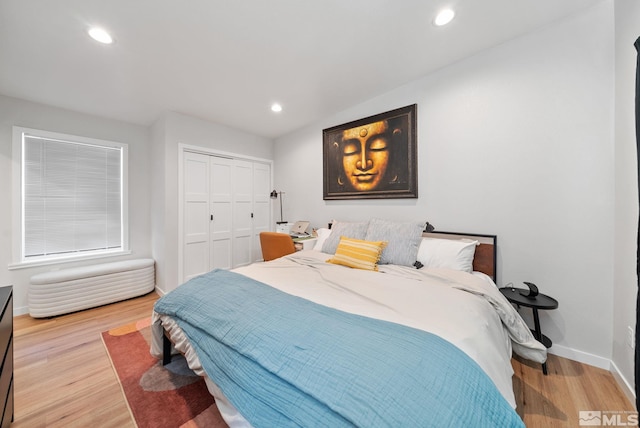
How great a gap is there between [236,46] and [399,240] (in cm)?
220

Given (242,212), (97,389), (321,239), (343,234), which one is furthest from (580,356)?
(242,212)

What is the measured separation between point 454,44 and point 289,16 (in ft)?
4.58

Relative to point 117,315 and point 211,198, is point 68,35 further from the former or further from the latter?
point 117,315

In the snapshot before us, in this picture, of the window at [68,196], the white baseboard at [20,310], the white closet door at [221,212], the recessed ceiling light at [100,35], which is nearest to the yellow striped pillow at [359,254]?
the white closet door at [221,212]

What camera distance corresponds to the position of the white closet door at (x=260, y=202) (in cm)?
408

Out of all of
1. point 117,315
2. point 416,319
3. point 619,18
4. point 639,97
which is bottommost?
point 117,315

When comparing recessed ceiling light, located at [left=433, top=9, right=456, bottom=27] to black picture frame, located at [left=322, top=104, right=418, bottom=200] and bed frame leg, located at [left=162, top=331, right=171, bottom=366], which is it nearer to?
black picture frame, located at [left=322, top=104, right=418, bottom=200]

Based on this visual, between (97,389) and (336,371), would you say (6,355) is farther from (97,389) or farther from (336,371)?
(336,371)

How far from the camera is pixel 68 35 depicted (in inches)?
67.8

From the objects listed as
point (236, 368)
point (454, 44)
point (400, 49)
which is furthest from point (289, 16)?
point (236, 368)

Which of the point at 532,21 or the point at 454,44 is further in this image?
the point at 454,44

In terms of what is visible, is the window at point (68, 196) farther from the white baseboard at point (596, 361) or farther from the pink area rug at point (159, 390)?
the white baseboard at point (596, 361)

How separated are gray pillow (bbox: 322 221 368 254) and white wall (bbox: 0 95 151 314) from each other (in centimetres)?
292

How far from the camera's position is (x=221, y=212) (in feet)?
11.9
